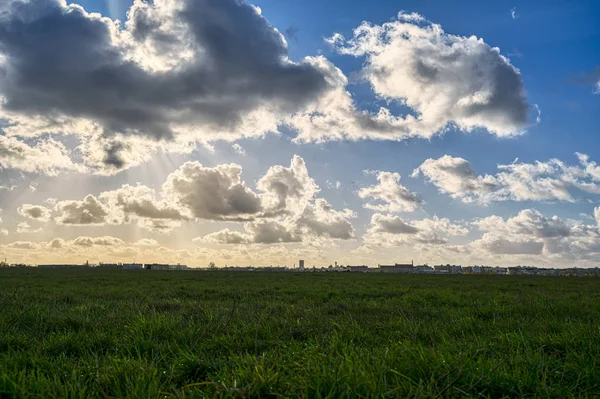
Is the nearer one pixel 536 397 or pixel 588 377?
pixel 536 397

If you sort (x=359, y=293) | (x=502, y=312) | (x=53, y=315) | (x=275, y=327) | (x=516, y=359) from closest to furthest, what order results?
(x=516, y=359) → (x=275, y=327) → (x=53, y=315) → (x=502, y=312) → (x=359, y=293)

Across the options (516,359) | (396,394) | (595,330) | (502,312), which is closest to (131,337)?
(396,394)

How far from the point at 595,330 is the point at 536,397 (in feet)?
12.8


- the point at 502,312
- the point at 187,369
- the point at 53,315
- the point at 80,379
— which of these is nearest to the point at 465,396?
the point at 187,369

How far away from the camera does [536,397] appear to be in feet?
12.1

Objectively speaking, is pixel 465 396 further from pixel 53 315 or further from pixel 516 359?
pixel 53 315

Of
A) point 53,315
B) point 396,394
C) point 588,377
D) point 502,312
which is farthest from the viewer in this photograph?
point 502,312

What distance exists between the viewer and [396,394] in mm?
3488

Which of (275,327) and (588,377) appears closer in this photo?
(588,377)

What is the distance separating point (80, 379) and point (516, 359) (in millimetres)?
4831

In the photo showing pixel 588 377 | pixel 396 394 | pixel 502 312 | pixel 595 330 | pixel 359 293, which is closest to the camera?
pixel 396 394

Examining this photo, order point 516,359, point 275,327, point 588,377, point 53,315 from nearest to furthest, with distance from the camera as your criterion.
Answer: point 588,377
point 516,359
point 275,327
point 53,315

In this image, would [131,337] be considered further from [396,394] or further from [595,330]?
[595,330]

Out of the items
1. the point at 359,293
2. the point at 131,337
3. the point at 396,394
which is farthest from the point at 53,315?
the point at 359,293
